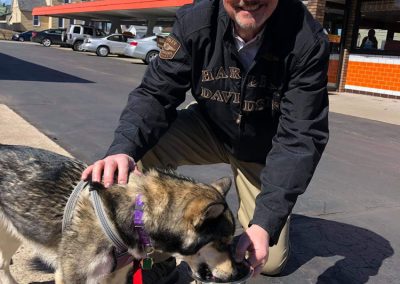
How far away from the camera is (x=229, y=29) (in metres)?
2.93

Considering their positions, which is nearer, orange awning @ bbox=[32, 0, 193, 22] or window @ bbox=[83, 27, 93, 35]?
orange awning @ bbox=[32, 0, 193, 22]

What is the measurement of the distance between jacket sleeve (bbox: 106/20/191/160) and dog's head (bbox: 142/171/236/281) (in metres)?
0.61

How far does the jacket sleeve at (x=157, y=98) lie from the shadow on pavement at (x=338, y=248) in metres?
1.52

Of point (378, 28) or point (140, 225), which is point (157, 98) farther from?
point (378, 28)

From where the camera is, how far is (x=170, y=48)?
10.1ft

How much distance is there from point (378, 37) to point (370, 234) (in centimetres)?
1459

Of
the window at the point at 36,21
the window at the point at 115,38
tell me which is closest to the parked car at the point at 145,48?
the window at the point at 115,38

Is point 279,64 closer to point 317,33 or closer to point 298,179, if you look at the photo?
point 317,33

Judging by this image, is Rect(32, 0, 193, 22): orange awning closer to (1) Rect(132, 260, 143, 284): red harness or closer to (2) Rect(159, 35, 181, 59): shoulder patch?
(2) Rect(159, 35, 181, 59): shoulder patch

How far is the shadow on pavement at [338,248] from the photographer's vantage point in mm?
3611

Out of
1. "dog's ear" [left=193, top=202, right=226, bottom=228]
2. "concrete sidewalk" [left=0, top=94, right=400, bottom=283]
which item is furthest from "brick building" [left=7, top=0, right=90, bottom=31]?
"dog's ear" [left=193, top=202, right=226, bottom=228]

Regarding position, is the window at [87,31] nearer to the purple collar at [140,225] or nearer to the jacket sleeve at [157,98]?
the jacket sleeve at [157,98]

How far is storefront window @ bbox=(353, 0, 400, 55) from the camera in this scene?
16375mm

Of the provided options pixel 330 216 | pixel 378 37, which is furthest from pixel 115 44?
pixel 330 216
